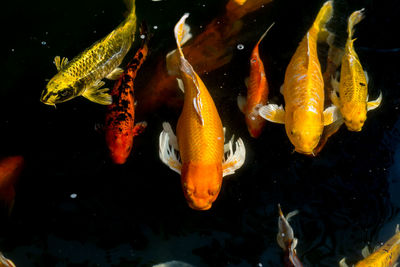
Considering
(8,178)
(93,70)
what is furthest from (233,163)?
(8,178)

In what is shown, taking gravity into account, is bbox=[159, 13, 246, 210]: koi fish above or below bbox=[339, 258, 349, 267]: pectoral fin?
above

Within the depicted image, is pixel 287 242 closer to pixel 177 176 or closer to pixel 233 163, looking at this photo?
pixel 233 163

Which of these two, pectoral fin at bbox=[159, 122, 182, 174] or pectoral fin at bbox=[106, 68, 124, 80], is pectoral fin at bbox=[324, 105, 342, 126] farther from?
pectoral fin at bbox=[106, 68, 124, 80]

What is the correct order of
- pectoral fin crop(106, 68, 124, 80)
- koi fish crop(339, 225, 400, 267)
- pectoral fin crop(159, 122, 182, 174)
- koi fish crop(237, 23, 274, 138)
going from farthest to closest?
1. pectoral fin crop(106, 68, 124, 80)
2. koi fish crop(237, 23, 274, 138)
3. pectoral fin crop(159, 122, 182, 174)
4. koi fish crop(339, 225, 400, 267)

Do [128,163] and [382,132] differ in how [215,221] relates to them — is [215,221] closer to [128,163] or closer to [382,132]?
[128,163]

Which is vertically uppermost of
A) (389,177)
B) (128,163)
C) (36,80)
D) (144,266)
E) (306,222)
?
(36,80)

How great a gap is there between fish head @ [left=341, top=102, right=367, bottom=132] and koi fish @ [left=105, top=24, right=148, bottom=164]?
227cm

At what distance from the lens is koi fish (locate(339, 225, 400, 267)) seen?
3.44 m

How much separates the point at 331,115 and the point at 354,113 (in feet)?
0.78

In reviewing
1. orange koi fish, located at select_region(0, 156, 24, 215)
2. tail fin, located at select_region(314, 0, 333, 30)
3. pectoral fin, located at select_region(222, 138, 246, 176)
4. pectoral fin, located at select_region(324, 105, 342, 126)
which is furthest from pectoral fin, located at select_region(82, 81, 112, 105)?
tail fin, located at select_region(314, 0, 333, 30)

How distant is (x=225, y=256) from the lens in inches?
147

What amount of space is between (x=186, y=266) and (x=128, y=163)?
4.39 feet

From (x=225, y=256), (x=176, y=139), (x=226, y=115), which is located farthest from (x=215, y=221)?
(x=226, y=115)

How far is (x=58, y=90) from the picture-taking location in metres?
3.59
